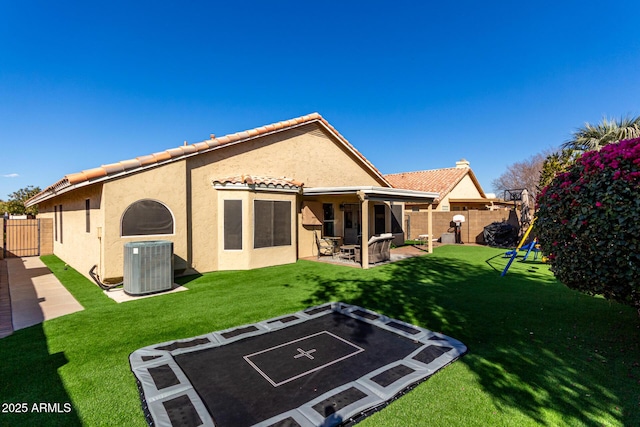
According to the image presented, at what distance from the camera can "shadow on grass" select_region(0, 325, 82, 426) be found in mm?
3156

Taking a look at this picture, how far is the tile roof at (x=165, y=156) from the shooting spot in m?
7.93

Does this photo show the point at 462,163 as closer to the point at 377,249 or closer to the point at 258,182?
the point at 377,249

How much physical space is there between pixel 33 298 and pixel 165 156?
5154mm

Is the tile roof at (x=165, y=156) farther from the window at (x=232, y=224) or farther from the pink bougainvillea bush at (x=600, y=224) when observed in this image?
the pink bougainvillea bush at (x=600, y=224)

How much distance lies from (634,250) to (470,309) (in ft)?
11.8

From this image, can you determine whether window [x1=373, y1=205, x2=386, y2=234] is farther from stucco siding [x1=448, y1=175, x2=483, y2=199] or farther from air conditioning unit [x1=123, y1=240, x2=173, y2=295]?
stucco siding [x1=448, y1=175, x2=483, y2=199]

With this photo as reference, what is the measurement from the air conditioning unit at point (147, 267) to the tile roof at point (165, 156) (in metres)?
2.07

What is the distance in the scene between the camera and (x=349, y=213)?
53.6 feet

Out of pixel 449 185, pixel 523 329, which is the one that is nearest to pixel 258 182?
pixel 523 329

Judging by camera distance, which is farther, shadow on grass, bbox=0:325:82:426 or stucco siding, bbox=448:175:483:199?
stucco siding, bbox=448:175:483:199

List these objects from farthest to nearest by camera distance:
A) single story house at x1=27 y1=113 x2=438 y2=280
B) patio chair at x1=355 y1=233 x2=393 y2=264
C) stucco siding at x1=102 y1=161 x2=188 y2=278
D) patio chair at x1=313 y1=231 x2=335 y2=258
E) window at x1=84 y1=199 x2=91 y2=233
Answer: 1. patio chair at x1=313 y1=231 x2=335 y2=258
2. patio chair at x1=355 y1=233 x2=393 y2=264
3. window at x1=84 y1=199 x2=91 y2=233
4. single story house at x1=27 y1=113 x2=438 y2=280
5. stucco siding at x1=102 y1=161 x2=188 y2=278

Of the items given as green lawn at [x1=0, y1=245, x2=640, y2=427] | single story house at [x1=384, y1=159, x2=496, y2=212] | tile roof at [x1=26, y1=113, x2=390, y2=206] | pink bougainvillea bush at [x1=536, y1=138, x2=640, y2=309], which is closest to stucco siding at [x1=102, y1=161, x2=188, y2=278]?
tile roof at [x1=26, y1=113, x2=390, y2=206]

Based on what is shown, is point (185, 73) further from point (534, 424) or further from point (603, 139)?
point (603, 139)

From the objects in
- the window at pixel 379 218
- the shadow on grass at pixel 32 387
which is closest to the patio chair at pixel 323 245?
the window at pixel 379 218
